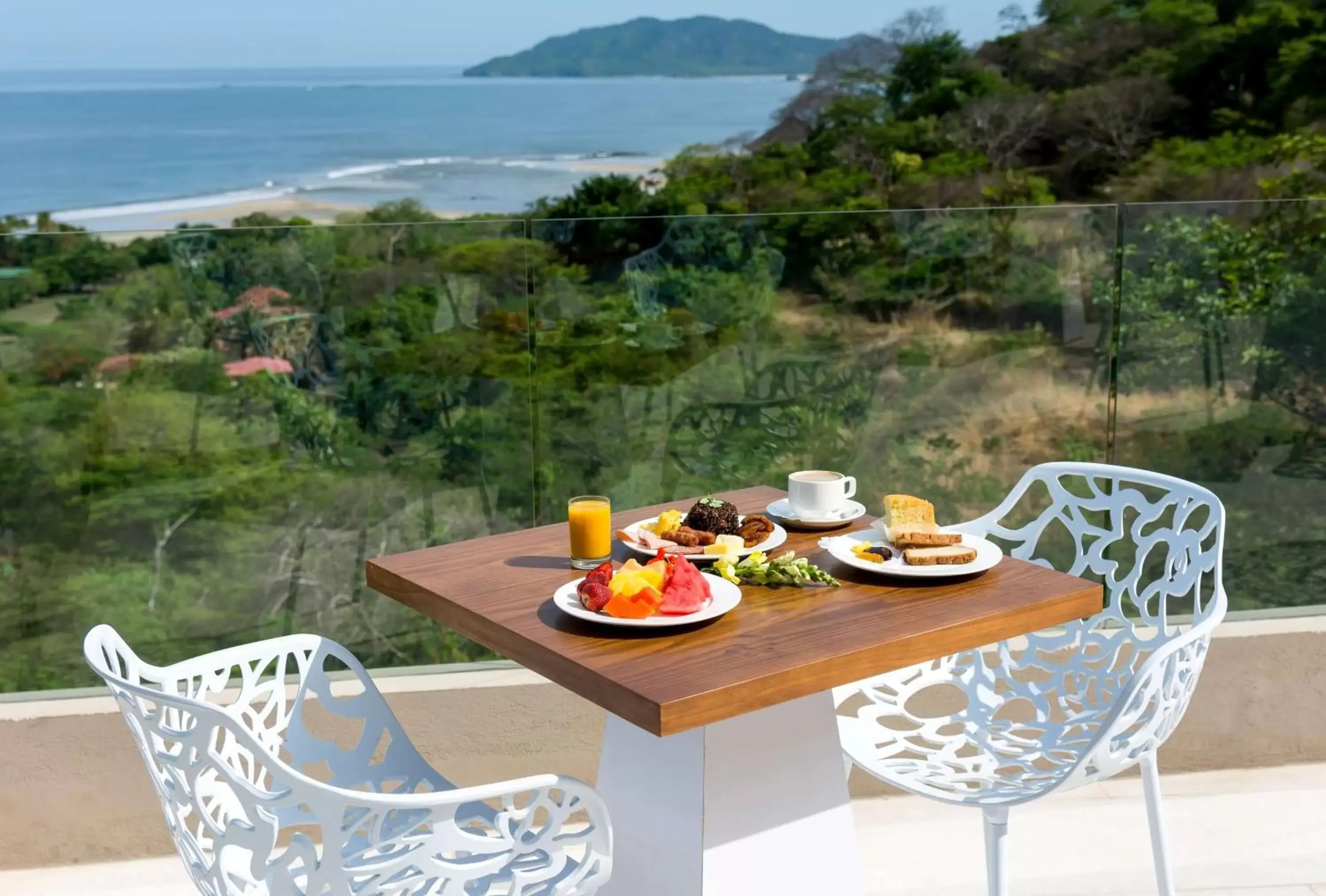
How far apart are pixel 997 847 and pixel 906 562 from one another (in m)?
0.50

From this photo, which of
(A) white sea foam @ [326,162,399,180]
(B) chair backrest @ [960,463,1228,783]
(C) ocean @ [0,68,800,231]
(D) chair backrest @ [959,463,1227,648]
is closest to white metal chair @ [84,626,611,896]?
(B) chair backrest @ [960,463,1228,783]

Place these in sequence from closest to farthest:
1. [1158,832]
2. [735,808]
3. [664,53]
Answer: [735,808], [1158,832], [664,53]

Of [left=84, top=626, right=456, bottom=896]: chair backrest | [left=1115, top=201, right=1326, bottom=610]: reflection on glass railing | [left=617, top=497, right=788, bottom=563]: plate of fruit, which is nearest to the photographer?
[left=84, top=626, right=456, bottom=896]: chair backrest

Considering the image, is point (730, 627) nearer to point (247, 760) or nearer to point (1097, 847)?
point (247, 760)

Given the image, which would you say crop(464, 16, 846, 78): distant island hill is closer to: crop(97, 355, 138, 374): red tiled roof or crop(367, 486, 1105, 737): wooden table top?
crop(97, 355, 138, 374): red tiled roof

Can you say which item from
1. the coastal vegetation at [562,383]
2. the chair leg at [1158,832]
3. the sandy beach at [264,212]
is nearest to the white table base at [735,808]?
the chair leg at [1158,832]

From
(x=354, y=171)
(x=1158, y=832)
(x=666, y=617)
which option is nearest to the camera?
(x=666, y=617)

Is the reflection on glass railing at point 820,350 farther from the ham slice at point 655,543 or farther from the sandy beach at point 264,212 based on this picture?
the sandy beach at point 264,212

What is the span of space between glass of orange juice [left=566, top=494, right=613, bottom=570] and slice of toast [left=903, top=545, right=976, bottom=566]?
16.5 inches

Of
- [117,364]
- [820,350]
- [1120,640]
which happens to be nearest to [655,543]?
[1120,640]

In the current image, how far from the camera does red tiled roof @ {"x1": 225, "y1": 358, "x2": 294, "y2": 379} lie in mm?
2873

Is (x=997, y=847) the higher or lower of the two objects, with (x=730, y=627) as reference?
lower

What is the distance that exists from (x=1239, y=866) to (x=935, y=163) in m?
16.1

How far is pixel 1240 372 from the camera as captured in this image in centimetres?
327
